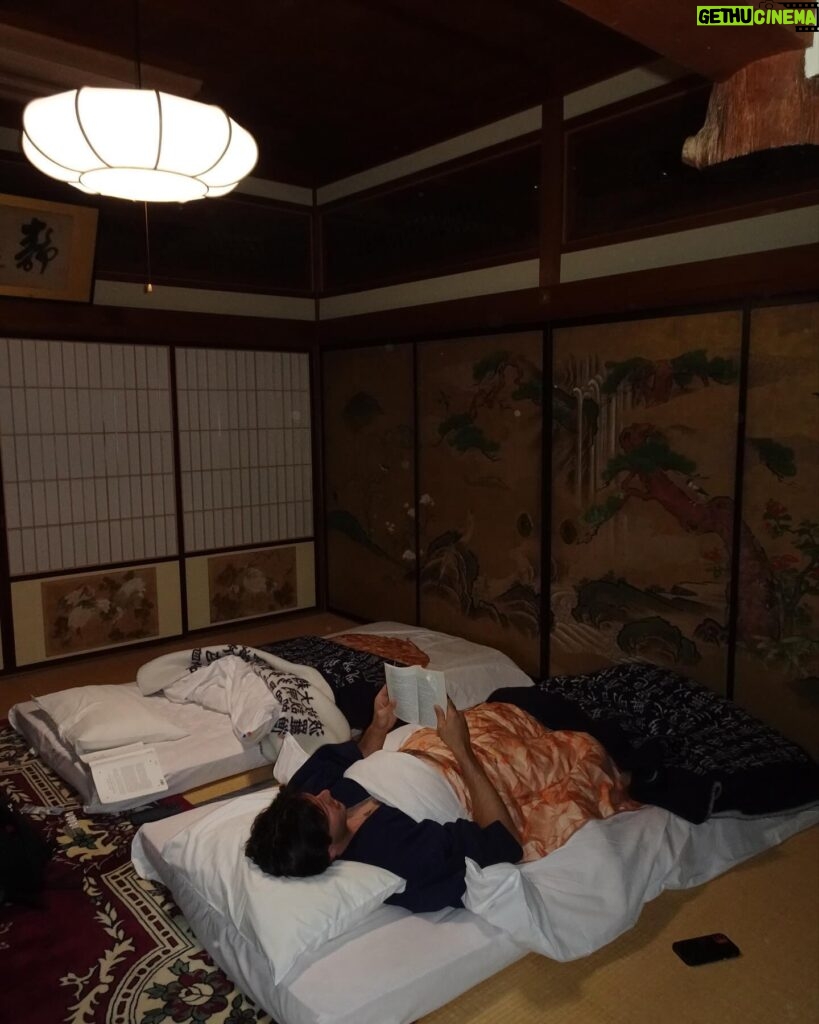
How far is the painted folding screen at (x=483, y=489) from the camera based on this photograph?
163 inches

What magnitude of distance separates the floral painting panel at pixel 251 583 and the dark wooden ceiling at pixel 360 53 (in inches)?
106

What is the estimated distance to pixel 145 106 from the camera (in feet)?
6.86

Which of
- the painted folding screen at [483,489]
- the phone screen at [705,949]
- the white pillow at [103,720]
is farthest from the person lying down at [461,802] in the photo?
the painted folding screen at [483,489]

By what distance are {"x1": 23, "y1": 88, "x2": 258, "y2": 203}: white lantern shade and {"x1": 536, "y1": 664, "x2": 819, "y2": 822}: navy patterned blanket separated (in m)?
2.36

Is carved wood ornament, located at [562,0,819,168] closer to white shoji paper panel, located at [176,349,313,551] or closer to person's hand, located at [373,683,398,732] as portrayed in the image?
person's hand, located at [373,683,398,732]

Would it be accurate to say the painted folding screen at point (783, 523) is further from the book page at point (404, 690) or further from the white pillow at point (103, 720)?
the white pillow at point (103, 720)

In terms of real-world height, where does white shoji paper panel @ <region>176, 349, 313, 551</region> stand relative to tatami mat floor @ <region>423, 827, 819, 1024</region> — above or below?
above

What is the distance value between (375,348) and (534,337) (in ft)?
4.47

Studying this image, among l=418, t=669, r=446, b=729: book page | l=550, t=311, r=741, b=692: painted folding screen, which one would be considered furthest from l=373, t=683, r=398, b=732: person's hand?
l=550, t=311, r=741, b=692: painted folding screen

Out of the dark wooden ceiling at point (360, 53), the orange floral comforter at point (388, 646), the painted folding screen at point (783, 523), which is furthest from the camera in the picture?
the orange floral comforter at point (388, 646)

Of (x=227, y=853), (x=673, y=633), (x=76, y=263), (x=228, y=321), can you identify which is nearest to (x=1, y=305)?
(x=76, y=263)

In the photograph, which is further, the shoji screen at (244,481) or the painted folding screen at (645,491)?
the shoji screen at (244,481)

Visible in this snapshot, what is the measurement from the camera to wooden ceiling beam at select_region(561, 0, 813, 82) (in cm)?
77

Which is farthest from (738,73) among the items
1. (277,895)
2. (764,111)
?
(277,895)
